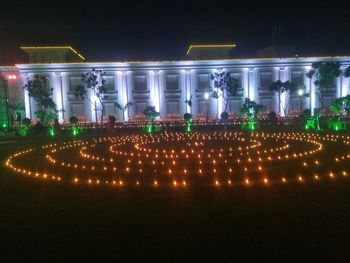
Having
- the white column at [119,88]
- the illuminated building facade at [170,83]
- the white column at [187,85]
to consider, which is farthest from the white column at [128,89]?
the white column at [187,85]

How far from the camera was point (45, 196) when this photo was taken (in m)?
8.27

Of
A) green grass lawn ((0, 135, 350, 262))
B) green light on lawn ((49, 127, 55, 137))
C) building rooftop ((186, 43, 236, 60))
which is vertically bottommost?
green grass lawn ((0, 135, 350, 262))

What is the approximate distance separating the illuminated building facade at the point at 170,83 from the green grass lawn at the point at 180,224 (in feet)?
102

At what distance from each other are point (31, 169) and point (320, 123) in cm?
2083

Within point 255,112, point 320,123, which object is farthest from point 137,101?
point 320,123

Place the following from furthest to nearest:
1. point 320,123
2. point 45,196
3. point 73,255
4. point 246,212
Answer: point 320,123 → point 45,196 → point 246,212 → point 73,255

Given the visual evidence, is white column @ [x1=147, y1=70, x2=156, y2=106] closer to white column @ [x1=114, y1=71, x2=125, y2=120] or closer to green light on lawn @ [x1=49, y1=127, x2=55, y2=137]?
white column @ [x1=114, y1=71, x2=125, y2=120]

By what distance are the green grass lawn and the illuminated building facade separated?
30991 millimetres

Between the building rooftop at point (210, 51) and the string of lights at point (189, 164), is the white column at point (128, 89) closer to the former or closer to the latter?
the building rooftop at point (210, 51)

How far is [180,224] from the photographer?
238 inches

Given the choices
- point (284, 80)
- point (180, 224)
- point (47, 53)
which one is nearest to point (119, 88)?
point (47, 53)

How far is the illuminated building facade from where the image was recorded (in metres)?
38.4

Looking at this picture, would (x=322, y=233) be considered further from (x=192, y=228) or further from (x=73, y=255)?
(x=73, y=255)

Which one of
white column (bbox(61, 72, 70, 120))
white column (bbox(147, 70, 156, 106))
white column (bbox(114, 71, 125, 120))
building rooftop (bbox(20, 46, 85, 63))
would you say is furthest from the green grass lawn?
building rooftop (bbox(20, 46, 85, 63))
